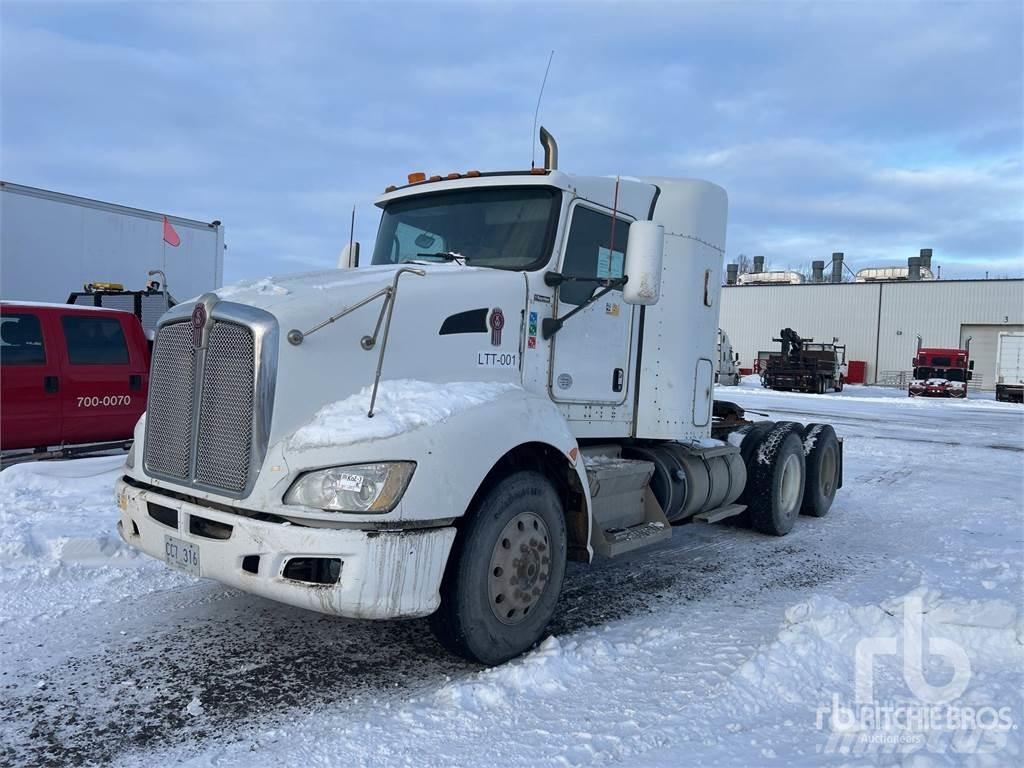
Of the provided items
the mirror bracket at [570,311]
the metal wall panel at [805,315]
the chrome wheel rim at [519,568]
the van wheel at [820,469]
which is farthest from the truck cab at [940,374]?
the chrome wheel rim at [519,568]

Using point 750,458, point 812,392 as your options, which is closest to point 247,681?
point 750,458

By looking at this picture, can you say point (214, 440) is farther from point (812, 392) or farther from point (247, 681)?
point (812, 392)

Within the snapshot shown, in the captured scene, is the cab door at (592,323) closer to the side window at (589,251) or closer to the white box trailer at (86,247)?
the side window at (589,251)

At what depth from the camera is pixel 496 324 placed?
461cm

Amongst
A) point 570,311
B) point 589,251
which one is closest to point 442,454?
point 570,311

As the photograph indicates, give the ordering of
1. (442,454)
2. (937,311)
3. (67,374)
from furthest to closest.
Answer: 1. (937,311)
2. (67,374)
3. (442,454)

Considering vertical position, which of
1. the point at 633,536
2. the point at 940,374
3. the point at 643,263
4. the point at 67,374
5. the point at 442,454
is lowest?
the point at 633,536

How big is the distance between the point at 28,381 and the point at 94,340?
0.86m

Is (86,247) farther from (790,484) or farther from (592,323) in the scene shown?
(790,484)

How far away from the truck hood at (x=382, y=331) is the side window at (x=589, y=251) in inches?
19.1

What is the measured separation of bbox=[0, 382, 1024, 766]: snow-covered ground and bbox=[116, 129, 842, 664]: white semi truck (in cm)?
48

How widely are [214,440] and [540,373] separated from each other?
6.61ft

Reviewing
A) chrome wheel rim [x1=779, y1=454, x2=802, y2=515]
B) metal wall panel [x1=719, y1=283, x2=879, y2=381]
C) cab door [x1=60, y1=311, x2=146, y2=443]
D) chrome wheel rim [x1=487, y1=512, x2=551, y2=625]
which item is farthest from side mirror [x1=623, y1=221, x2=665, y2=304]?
metal wall panel [x1=719, y1=283, x2=879, y2=381]

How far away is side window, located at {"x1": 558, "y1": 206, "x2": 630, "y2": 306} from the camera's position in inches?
205
